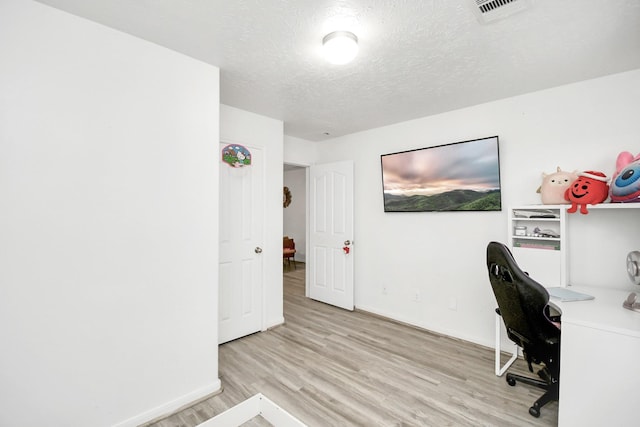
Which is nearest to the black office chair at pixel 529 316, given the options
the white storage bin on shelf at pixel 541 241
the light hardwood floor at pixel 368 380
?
the light hardwood floor at pixel 368 380

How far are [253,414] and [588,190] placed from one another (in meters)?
2.81

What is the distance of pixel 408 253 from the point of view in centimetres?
346

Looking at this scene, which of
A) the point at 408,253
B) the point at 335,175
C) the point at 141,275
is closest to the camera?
the point at 141,275

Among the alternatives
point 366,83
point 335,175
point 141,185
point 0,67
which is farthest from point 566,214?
point 0,67

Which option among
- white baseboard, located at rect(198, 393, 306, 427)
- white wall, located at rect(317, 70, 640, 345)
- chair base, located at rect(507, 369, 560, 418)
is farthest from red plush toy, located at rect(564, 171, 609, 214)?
white baseboard, located at rect(198, 393, 306, 427)

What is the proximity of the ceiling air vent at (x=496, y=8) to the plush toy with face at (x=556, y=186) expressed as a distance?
56.3 inches

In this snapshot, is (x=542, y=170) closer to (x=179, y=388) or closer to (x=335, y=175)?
(x=335, y=175)

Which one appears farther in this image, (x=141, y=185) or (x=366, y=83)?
(x=366, y=83)

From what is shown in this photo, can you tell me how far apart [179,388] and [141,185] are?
144cm

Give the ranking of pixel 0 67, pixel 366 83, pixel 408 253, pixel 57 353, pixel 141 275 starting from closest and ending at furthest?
pixel 0 67 < pixel 57 353 < pixel 141 275 < pixel 366 83 < pixel 408 253

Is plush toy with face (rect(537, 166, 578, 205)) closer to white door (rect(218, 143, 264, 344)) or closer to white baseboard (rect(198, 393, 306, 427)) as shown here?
white baseboard (rect(198, 393, 306, 427))

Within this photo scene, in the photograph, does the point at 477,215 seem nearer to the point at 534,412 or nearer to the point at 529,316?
the point at 529,316

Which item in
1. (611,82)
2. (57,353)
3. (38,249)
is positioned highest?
(611,82)

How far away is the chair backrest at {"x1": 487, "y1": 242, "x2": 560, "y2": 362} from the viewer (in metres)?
1.73
